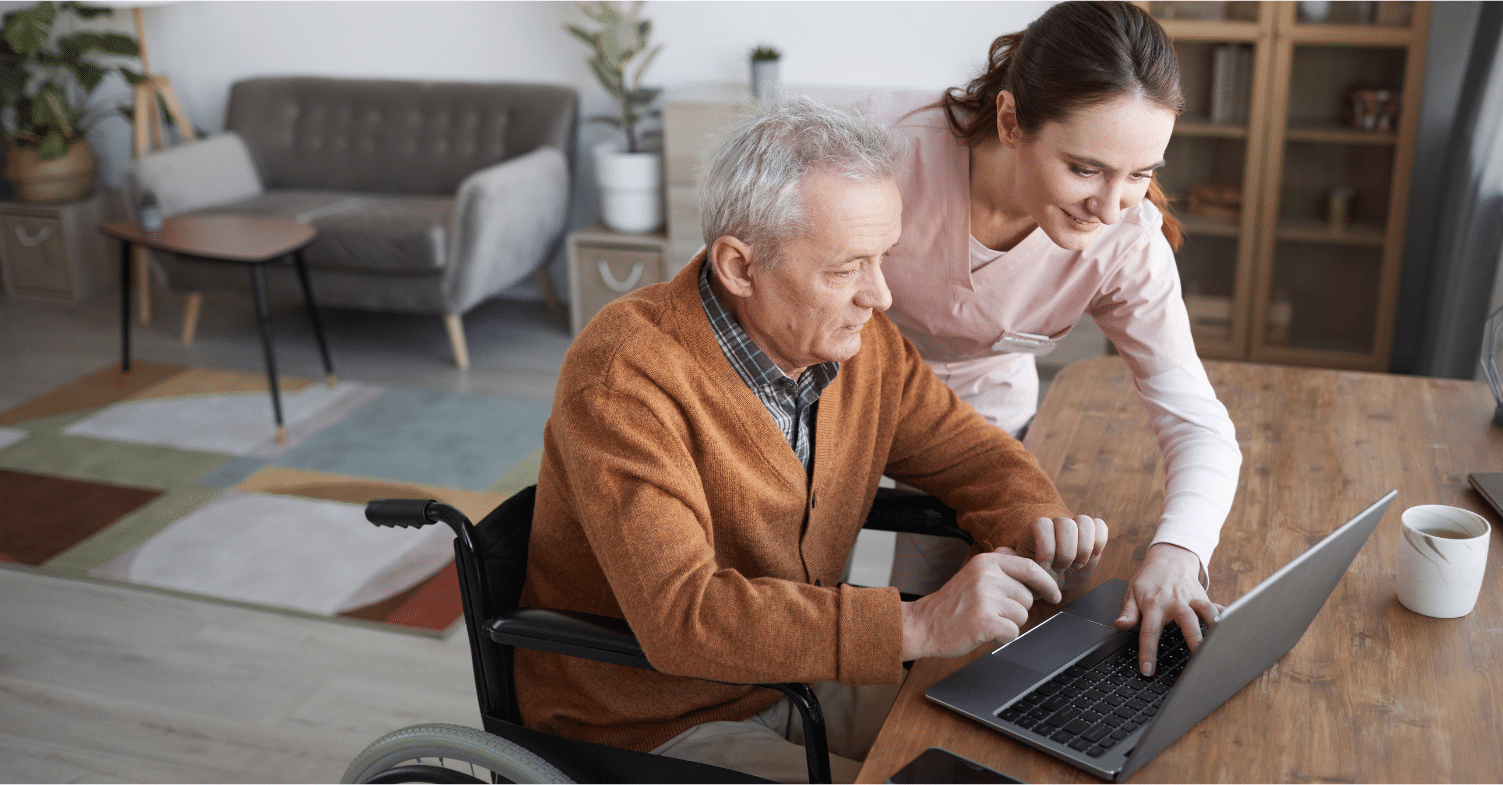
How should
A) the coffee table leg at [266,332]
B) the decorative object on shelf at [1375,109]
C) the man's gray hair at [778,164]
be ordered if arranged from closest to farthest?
the man's gray hair at [778,164]
the coffee table leg at [266,332]
the decorative object on shelf at [1375,109]

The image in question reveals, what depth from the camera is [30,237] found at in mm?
4793

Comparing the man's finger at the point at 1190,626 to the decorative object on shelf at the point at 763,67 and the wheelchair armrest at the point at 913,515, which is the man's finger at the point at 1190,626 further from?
the decorative object on shelf at the point at 763,67

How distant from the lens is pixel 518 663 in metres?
1.26

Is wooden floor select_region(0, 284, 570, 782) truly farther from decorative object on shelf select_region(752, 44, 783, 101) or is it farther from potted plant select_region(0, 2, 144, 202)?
potted plant select_region(0, 2, 144, 202)

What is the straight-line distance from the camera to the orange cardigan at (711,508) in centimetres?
103

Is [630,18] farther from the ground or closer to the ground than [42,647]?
farther from the ground

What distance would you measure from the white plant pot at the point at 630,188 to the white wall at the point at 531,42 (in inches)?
20.1

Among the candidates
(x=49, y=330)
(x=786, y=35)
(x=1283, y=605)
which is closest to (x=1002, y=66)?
(x=1283, y=605)

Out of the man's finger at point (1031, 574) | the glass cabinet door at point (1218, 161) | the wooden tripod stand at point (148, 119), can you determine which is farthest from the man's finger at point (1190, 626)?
the wooden tripod stand at point (148, 119)

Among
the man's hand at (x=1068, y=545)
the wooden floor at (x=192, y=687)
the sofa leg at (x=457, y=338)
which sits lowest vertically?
the wooden floor at (x=192, y=687)

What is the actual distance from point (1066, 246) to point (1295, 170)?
2847 mm

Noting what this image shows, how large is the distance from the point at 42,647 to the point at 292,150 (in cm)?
271

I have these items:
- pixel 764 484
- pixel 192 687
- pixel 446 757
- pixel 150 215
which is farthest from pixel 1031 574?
pixel 150 215

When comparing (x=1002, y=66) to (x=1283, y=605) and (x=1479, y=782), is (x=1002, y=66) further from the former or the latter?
(x=1479, y=782)
